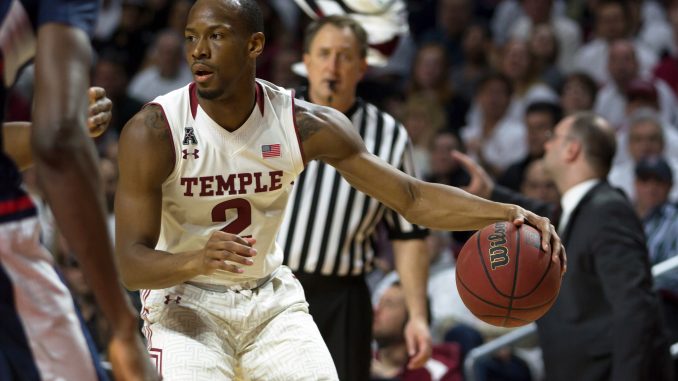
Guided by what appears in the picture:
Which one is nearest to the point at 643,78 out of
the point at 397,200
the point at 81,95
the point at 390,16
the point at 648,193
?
the point at 648,193

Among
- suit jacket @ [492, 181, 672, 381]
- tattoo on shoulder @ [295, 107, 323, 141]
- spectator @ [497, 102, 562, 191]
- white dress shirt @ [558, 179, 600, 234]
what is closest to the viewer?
tattoo on shoulder @ [295, 107, 323, 141]

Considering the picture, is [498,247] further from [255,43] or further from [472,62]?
[472,62]

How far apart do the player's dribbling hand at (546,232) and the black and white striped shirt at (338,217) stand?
1.40 meters

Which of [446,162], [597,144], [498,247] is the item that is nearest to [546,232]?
[498,247]

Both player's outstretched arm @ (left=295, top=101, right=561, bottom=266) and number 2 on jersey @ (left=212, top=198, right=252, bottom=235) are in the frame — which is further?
player's outstretched arm @ (left=295, top=101, right=561, bottom=266)

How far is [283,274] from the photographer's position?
376 cm

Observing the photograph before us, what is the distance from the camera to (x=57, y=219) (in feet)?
6.77

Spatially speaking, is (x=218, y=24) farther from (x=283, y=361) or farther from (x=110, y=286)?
(x=110, y=286)

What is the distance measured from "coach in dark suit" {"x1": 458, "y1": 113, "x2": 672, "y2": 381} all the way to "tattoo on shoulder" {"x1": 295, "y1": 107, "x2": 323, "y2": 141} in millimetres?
1791

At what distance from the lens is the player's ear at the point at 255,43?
3562 mm

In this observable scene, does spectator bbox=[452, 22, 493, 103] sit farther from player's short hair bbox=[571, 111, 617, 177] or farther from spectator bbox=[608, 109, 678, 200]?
player's short hair bbox=[571, 111, 617, 177]

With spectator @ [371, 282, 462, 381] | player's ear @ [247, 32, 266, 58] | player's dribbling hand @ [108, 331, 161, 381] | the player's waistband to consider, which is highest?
player's ear @ [247, 32, 266, 58]

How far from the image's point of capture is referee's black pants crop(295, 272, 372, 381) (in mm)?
4965

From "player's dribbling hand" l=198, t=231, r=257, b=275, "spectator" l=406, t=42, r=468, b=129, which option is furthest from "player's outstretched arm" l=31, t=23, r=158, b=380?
"spectator" l=406, t=42, r=468, b=129
